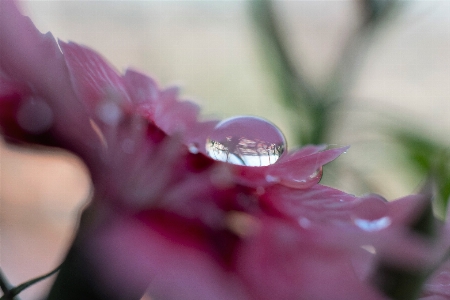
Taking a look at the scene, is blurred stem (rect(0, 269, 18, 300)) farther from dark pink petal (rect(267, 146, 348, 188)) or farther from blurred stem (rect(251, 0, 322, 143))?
blurred stem (rect(251, 0, 322, 143))

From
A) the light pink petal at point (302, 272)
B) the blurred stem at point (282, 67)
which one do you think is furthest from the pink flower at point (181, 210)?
the blurred stem at point (282, 67)

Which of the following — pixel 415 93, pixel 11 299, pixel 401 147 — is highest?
pixel 415 93

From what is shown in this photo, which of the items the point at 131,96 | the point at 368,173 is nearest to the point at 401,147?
the point at 368,173

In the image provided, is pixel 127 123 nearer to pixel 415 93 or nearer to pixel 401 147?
pixel 401 147

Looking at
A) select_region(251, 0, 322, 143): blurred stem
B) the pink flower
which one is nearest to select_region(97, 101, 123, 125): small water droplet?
the pink flower

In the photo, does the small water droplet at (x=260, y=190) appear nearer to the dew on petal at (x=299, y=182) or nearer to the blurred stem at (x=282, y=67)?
the dew on petal at (x=299, y=182)

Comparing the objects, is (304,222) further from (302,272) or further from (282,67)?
(282,67)

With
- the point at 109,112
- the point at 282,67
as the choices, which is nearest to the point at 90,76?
the point at 109,112
